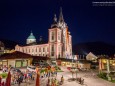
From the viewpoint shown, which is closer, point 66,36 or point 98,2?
point 98,2

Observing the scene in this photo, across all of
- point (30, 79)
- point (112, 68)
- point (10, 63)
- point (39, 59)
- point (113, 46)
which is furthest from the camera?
point (113, 46)

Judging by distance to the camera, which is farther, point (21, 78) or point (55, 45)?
point (55, 45)

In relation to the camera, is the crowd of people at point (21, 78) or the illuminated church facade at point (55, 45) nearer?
the crowd of people at point (21, 78)

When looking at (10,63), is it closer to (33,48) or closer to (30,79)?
(30,79)

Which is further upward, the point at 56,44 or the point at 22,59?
the point at 56,44

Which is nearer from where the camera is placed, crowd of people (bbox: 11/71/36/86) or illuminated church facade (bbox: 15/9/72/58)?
crowd of people (bbox: 11/71/36/86)

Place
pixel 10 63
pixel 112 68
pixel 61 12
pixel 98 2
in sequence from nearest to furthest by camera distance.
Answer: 1. pixel 98 2
2. pixel 10 63
3. pixel 112 68
4. pixel 61 12

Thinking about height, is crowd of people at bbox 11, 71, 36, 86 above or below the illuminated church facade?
below

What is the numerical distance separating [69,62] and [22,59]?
29265 mm

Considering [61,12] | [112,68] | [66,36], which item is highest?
[61,12]

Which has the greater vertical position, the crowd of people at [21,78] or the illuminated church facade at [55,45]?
the illuminated church facade at [55,45]

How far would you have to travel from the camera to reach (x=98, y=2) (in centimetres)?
5097

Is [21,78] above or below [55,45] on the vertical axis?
below

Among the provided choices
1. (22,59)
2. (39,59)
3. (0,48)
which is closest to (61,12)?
(0,48)
